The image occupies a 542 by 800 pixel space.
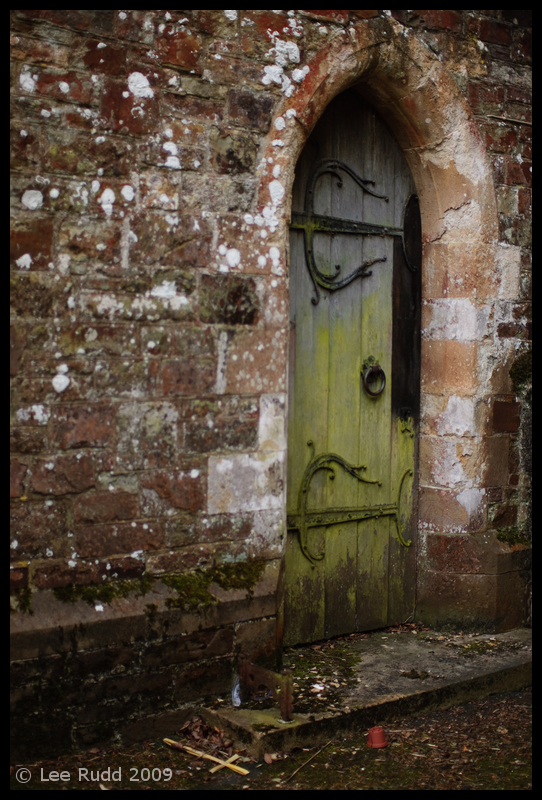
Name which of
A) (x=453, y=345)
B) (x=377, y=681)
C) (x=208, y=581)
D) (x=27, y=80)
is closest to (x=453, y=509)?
(x=453, y=345)

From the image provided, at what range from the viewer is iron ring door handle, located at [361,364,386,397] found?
4.28 metres

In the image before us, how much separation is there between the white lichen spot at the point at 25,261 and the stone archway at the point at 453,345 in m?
2.04

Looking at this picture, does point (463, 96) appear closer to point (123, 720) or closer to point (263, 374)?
point (263, 374)

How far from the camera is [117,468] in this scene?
10.6 ft

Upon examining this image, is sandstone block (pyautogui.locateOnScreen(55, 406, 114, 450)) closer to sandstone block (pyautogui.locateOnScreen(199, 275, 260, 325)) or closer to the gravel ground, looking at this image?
sandstone block (pyautogui.locateOnScreen(199, 275, 260, 325))

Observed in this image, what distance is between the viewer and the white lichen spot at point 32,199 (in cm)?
300

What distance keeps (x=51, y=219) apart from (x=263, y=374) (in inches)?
43.7

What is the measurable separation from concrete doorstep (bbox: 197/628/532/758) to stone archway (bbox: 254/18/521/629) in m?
0.26

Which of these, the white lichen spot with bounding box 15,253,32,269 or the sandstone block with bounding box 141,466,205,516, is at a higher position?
the white lichen spot with bounding box 15,253,32,269

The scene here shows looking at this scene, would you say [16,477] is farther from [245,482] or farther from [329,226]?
[329,226]

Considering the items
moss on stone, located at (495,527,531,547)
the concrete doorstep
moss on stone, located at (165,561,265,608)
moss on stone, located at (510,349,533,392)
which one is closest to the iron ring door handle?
moss on stone, located at (510,349,533,392)

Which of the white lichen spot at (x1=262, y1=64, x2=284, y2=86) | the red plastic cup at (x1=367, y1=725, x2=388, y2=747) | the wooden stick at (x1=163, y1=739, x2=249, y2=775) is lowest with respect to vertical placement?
the wooden stick at (x1=163, y1=739, x2=249, y2=775)

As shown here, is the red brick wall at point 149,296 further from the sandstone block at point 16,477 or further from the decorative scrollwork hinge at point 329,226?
the decorative scrollwork hinge at point 329,226

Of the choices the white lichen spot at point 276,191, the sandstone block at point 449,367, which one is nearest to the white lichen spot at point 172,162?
the white lichen spot at point 276,191
